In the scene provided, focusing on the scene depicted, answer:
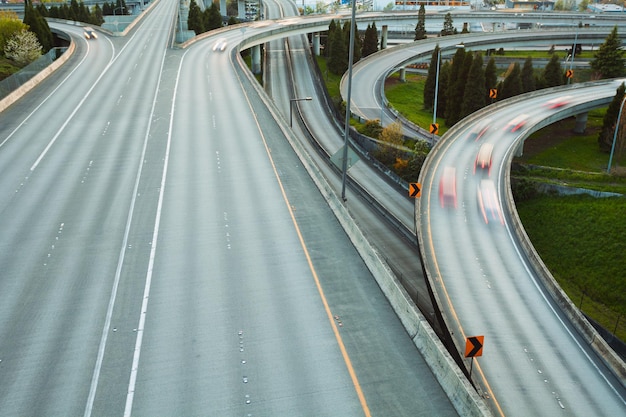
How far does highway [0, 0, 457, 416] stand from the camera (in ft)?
48.8

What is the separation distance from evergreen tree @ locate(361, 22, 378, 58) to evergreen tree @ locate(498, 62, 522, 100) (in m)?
32.5

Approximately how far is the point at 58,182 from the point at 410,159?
3037cm

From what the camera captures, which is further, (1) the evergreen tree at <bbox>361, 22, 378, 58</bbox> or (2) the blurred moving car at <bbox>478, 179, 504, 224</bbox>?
(1) the evergreen tree at <bbox>361, 22, 378, 58</bbox>

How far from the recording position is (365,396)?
14594 mm

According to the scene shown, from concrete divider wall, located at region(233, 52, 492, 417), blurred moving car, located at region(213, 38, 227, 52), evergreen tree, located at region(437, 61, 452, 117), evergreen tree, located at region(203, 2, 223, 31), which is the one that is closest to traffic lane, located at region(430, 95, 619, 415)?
concrete divider wall, located at region(233, 52, 492, 417)

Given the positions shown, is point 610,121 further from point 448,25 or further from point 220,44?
point 448,25

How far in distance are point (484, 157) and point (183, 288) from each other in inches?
1247

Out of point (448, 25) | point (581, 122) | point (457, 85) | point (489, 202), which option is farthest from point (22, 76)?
point (448, 25)

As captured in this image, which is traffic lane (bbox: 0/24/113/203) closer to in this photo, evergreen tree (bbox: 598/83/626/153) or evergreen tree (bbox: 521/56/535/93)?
evergreen tree (bbox: 598/83/626/153)

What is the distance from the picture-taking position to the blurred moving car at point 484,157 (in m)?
42.4

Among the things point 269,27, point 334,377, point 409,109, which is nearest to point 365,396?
point 334,377

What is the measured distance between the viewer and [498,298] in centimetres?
2661

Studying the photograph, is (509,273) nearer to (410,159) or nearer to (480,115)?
(410,159)

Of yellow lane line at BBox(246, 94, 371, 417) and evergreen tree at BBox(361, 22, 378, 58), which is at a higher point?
evergreen tree at BBox(361, 22, 378, 58)
